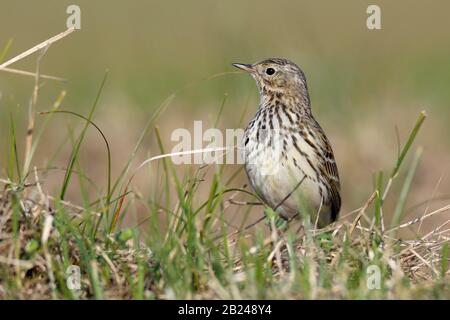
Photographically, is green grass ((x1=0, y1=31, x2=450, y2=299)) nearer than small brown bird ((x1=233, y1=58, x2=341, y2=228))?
Yes

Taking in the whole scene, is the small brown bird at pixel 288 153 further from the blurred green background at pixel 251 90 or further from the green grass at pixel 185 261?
the green grass at pixel 185 261

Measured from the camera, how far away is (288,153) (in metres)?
6.19

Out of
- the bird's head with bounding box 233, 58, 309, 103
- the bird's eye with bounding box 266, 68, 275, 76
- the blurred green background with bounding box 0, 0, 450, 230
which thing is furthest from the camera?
the blurred green background with bounding box 0, 0, 450, 230

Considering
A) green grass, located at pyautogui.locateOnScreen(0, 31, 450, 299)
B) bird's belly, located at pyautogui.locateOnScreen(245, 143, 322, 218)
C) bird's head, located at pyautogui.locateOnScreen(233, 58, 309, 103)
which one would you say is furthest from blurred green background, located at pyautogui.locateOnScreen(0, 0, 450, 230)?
green grass, located at pyautogui.locateOnScreen(0, 31, 450, 299)

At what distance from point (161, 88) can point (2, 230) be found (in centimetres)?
802

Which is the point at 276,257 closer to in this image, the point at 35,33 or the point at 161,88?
the point at 161,88

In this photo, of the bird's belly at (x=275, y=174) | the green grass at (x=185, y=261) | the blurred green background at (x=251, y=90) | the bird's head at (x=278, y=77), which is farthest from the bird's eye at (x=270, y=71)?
the green grass at (x=185, y=261)

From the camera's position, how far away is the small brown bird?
6.15m

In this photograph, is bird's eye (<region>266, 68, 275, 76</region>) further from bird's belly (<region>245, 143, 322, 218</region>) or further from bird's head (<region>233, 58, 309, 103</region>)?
bird's belly (<region>245, 143, 322, 218</region>)

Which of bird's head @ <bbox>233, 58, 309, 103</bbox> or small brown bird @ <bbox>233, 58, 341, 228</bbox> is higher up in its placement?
bird's head @ <bbox>233, 58, 309, 103</bbox>

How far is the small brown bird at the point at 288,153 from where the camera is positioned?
615 cm

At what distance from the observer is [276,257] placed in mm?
4539

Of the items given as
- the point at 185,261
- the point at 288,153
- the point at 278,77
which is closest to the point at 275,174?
the point at 288,153

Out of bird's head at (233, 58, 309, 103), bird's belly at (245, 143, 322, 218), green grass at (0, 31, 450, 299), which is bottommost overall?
green grass at (0, 31, 450, 299)
